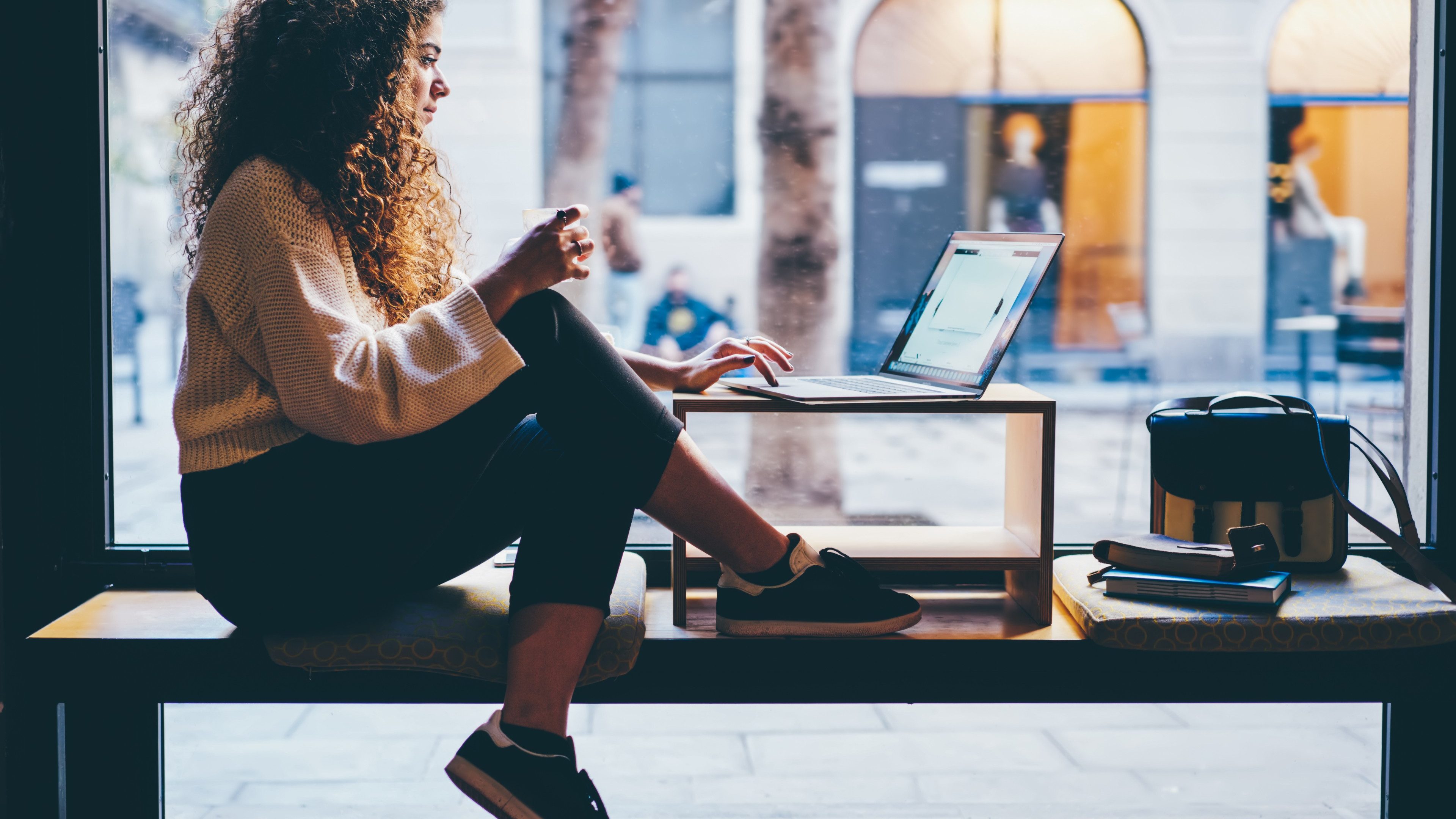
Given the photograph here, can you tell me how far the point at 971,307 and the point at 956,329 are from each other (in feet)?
0.14

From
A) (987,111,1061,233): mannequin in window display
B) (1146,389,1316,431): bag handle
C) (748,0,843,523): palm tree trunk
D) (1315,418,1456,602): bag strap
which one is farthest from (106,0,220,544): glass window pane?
(1315,418,1456,602): bag strap

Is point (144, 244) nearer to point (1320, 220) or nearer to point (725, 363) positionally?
point (725, 363)

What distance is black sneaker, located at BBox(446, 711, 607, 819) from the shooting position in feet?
4.25

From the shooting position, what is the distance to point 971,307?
5.69ft

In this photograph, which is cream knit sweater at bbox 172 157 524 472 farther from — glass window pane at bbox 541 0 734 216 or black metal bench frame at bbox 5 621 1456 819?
glass window pane at bbox 541 0 734 216

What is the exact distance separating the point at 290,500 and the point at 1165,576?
47.4 inches

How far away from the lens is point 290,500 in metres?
1.35

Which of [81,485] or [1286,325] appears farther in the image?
[1286,325]

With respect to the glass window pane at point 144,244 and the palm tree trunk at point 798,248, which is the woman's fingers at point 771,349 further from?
the glass window pane at point 144,244

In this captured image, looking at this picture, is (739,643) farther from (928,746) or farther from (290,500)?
(928,746)

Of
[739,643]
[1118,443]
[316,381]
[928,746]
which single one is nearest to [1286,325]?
[1118,443]

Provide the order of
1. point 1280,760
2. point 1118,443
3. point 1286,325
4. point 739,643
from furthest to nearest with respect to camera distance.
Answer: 1. point 1118,443
2. point 1286,325
3. point 1280,760
4. point 739,643

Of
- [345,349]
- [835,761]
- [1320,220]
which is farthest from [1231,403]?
[345,349]

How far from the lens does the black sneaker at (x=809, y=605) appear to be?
5.04 feet
